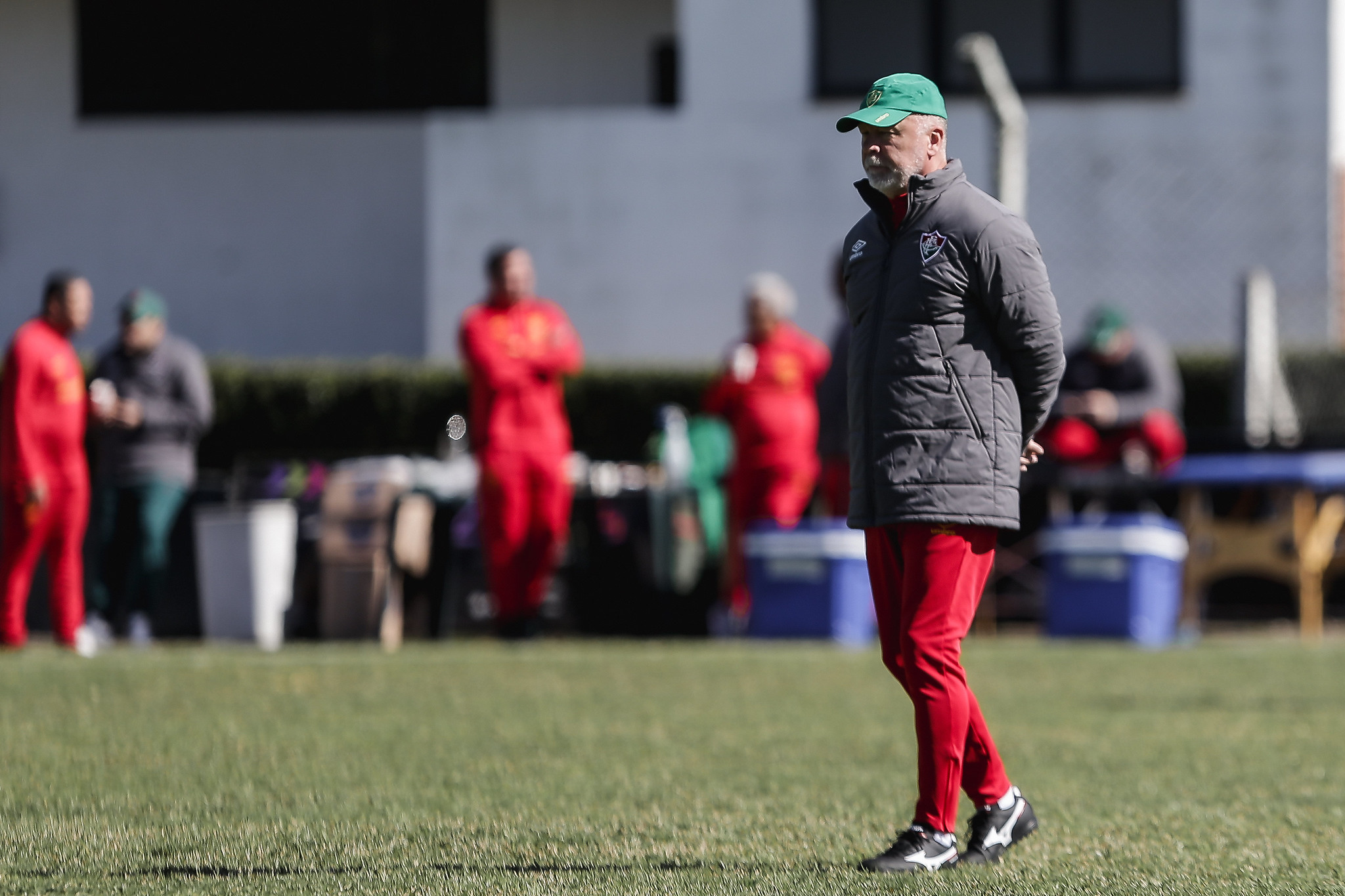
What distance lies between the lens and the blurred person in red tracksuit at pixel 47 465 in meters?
11.3

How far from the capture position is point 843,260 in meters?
5.34

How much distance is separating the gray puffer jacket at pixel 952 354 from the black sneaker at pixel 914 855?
29.6 inches

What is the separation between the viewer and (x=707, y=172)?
18344 millimetres

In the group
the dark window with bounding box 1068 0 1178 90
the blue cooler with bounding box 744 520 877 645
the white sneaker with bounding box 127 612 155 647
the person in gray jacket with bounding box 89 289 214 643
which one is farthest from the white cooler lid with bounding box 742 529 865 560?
the dark window with bounding box 1068 0 1178 90

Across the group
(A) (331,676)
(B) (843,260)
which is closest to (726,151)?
(A) (331,676)

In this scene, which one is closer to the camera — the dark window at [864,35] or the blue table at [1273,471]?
the blue table at [1273,471]

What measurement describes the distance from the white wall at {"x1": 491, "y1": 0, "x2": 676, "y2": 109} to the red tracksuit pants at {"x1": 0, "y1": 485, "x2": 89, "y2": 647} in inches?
370

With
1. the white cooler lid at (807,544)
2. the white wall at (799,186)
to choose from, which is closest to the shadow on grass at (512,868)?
the white cooler lid at (807,544)

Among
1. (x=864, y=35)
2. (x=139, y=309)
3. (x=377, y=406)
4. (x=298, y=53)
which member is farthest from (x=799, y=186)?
(x=139, y=309)

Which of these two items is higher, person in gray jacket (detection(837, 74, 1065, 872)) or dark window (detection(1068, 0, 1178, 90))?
dark window (detection(1068, 0, 1178, 90))

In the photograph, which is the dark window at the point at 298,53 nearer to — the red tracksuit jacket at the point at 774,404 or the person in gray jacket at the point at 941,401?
the red tracksuit jacket at the point at 774,404

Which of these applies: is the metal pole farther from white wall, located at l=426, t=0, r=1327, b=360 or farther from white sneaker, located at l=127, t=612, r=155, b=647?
white sneaker, located at l=127, t=612, r=155, b=647

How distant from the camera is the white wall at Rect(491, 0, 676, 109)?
19.8m

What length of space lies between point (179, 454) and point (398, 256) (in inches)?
315
